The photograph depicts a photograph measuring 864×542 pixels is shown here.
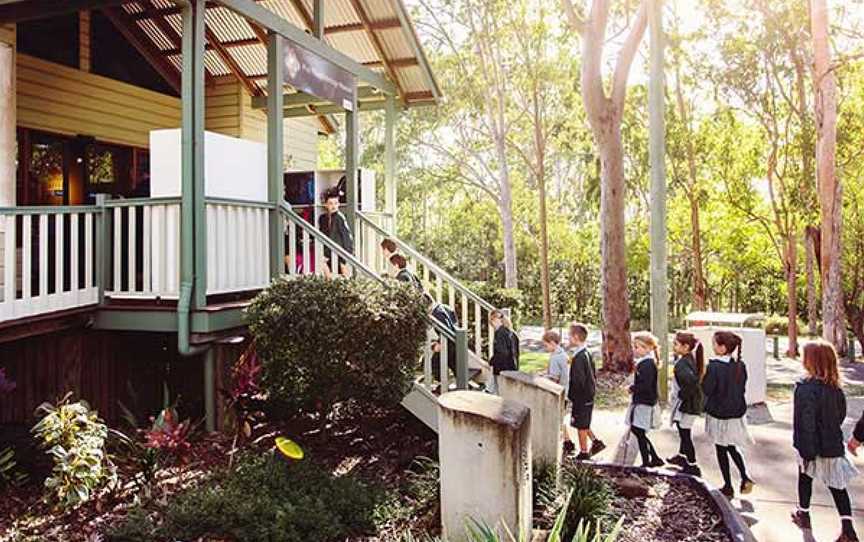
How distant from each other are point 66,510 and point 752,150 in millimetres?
20640

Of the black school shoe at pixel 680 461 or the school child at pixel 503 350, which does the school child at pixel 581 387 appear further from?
the school child at pixel 503 350

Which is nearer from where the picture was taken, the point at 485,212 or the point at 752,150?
the point at 752,150

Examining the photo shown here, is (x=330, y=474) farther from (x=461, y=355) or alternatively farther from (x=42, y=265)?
(x=42, y=265)

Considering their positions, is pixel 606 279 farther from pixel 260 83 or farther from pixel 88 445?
pixel 88 445

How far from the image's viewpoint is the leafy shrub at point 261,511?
5273mm

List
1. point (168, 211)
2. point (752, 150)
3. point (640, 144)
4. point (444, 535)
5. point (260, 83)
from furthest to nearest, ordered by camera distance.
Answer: point (640, 144) < point (752, 150) < point (260, 83) < point (168, 211) < point (444, 535)

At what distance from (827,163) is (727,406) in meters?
14.0

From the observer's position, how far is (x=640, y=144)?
85.2 ft

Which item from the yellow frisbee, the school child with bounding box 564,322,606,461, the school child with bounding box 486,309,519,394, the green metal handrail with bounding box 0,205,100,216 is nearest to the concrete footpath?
the school child with bounding box 564,322,606,461

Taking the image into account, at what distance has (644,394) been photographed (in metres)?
Answer: 7.20

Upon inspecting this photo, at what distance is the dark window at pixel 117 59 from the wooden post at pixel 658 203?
26.6 feet

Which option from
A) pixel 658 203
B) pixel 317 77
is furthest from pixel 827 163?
pixel 317 77

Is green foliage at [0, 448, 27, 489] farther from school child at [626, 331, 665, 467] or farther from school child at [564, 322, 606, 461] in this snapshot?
school child at [626, 331, 665, 467]

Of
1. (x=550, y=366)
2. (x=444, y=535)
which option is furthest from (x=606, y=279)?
(x=444, y=535)
